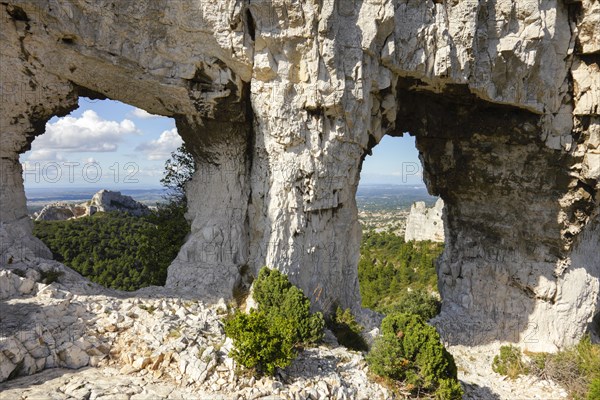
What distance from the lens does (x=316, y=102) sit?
1046 centimetres

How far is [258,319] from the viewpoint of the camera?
7.96 metres

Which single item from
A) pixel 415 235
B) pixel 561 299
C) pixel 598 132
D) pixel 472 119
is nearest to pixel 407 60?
pixel 472 119

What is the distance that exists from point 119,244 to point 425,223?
34620mm

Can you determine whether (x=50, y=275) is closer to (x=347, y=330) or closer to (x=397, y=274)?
(x=347, y=330)

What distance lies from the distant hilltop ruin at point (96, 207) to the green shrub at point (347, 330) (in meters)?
21.7

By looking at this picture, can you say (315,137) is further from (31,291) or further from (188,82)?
(31,291)

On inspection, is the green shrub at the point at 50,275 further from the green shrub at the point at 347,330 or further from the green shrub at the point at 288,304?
the green shrub at the point at 347,330

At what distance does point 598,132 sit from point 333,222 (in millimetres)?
9817

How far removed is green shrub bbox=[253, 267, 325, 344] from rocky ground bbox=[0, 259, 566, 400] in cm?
47

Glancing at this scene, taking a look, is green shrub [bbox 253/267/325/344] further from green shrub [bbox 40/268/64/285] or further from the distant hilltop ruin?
the distant hilltop ruin

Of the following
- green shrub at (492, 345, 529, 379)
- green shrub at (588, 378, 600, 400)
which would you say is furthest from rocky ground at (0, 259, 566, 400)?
green shrub at (492, 345, 529, 379)

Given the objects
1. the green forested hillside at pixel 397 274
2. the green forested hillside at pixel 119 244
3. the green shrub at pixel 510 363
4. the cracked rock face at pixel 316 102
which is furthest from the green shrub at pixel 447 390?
the green forested hillside at pixel 397 274

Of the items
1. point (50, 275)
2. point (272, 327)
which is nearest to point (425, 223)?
point (272, 327)

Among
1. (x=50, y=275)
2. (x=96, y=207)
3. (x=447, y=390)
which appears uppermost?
(x=96, y=207)
